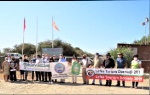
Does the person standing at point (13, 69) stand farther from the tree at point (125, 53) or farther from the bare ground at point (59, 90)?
the tree at point (125, 53)

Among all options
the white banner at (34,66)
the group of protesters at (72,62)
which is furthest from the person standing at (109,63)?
the white banner at (34,66)

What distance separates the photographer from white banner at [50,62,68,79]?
1791cm

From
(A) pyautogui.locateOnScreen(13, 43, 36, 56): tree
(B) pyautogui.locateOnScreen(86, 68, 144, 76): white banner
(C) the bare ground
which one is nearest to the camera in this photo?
(C) the bare ground

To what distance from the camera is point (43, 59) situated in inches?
734

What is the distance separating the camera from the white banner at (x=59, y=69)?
1791 centimetres

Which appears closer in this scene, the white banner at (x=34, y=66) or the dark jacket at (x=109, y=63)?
the dark jacket at (x=109, y=63)

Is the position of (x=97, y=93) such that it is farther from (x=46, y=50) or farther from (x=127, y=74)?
(x=46, y=50)

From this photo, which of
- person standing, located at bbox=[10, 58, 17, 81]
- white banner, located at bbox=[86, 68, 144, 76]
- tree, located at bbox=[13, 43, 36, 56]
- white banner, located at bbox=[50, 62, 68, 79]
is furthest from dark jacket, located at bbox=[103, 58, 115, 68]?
tree, located at bbox=[13, 43, 36, 56]

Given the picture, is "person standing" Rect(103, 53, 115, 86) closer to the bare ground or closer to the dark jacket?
the dark jacket

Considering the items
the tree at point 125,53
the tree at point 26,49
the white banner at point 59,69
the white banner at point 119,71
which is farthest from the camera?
the tree at point 26,49

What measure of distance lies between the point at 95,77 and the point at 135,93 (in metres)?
3.56

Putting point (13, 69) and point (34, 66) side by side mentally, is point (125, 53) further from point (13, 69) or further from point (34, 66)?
point (13, 69)

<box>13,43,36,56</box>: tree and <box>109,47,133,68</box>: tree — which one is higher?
<box>13,43,36,56</box>: tree

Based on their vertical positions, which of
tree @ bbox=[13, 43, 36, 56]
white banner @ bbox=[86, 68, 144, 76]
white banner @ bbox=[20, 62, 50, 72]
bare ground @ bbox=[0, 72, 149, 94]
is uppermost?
tree @ bbox=[13, 43, 36, 56]
